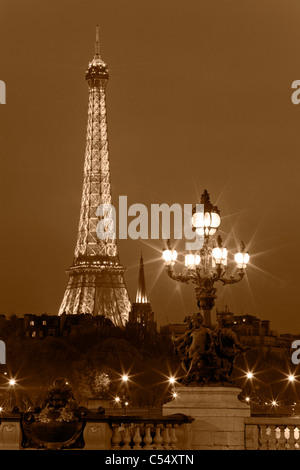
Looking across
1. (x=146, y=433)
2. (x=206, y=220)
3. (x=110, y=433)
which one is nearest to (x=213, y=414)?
(x=146, y=433)

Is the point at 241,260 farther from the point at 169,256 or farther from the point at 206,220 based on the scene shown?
the point at 169,256

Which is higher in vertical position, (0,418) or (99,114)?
(99,114)

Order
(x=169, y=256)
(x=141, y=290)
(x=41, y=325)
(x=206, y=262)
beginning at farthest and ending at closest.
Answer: (x=141, y=290), (x=41, y=325), (x=169, y=256), (x=206, y=262)

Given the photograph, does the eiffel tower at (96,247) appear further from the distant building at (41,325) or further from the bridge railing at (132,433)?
the bridge railing at (132,433)

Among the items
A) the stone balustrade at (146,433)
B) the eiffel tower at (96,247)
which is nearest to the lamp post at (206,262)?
the stone balustrade at (146,433)

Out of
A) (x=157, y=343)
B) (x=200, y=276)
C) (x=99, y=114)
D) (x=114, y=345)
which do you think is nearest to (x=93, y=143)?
(x=99, y=114)

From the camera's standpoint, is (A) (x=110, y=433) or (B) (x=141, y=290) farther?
(B) (x=141, y=290)
